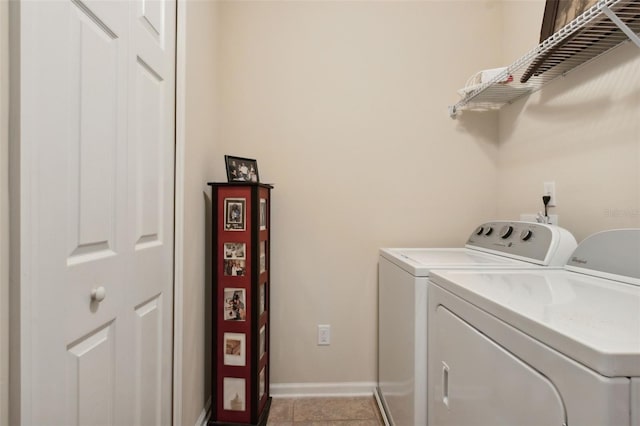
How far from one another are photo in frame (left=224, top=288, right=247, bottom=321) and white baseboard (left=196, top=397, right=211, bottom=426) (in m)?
0.50

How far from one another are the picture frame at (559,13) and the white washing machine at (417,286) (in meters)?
0.83

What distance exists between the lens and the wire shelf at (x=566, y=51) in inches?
38.5

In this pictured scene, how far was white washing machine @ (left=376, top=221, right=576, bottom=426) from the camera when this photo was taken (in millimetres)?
1145

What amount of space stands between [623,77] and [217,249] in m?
1.77

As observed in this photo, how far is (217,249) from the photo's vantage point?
1.53m

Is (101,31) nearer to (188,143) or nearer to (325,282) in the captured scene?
(188,143)

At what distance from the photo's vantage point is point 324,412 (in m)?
1.71

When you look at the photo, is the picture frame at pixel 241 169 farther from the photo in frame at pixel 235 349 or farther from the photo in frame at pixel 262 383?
the photo in frame at pixel 262 383

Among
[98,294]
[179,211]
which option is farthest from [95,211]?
[179,211]

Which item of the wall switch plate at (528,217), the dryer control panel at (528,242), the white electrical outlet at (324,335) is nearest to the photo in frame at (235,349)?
the white electrical outlet at (324,335)

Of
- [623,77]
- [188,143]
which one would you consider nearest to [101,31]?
[188,143]

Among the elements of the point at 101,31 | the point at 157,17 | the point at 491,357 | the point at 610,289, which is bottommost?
the point at 491,357

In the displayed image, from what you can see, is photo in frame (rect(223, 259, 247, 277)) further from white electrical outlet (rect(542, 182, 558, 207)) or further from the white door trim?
white electrical outlet (rect(542, 182, 558, 207))

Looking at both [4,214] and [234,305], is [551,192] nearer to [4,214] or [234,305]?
[234,305]
